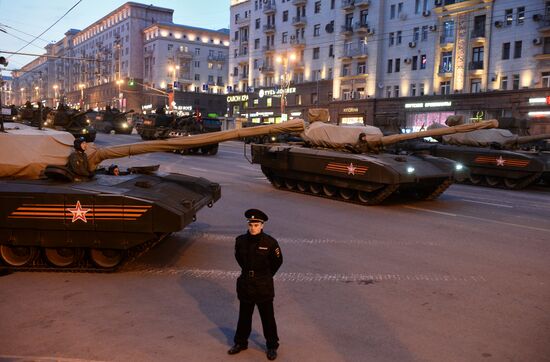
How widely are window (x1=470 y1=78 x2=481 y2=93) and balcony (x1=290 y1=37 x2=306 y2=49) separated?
20055 millimetres

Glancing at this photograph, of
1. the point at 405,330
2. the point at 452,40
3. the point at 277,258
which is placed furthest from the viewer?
the point at 452,40

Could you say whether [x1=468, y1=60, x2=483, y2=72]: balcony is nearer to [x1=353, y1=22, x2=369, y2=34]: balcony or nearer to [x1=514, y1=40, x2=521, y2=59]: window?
[x1=514, y1=40, x2=521, y2=59]: window

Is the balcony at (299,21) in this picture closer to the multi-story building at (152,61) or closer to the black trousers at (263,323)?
the multi-story building at (152,61)

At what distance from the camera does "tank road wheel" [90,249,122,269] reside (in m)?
7.12

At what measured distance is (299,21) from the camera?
5450cm

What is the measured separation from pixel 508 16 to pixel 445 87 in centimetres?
660

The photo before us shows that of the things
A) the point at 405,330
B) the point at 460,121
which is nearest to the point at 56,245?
the point at 405,330

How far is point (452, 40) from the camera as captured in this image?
130ft

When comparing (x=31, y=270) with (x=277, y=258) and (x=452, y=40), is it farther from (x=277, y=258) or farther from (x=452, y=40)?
(x=452, y=40)

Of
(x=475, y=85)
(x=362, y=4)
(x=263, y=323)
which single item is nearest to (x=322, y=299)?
(x=263, y=323)

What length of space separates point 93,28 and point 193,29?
3170cm

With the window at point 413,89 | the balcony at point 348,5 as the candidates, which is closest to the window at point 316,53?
the balcony at point 348,5

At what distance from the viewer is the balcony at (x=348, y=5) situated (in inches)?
1892

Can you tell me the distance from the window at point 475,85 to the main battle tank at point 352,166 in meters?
27.3
